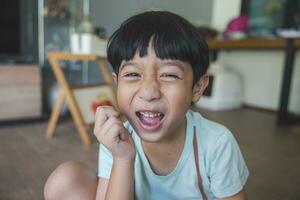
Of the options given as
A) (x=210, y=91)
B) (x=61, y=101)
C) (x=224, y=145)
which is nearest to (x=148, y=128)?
(x=224, y=145)

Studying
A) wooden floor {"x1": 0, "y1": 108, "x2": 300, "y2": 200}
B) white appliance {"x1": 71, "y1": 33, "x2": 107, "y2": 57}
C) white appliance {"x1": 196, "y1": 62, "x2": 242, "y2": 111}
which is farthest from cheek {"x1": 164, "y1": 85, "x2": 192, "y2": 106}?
white appliance {"x1": 196, "y1": 62, "x2": 242, "y2": 111}

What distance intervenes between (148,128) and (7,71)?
1452 millimetres

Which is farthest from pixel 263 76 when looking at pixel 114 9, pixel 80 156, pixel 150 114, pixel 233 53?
pixel 150 114

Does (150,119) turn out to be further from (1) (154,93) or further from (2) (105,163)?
(2) (105,163)

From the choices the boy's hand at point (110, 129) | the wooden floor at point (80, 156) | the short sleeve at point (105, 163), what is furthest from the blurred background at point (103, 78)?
the boy's hand at point (110, 129)

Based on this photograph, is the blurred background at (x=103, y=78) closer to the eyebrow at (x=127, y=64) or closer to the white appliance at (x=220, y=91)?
the white appliance at (x=220, y=91)

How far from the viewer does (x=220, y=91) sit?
2.49 metres

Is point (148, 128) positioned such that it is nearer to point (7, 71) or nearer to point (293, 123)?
point (7, 71)

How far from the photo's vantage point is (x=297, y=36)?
187cm

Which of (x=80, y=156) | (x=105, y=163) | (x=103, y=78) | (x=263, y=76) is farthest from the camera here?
(x=263, y=76)

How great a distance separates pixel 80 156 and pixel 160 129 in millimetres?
820

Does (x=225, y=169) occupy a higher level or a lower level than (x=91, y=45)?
lower

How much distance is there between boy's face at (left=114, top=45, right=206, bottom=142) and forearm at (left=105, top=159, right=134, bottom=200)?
0.06 meters

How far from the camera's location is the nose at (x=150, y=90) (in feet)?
1.52
